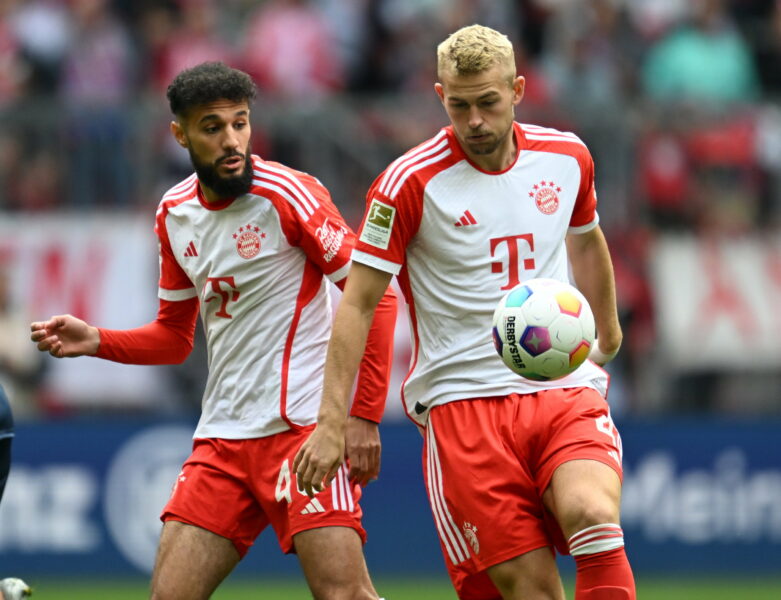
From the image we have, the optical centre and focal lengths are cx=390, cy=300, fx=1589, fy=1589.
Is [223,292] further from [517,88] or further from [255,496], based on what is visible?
[517,88]

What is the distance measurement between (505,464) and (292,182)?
1.59 metres

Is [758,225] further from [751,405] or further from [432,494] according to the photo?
[432,494]

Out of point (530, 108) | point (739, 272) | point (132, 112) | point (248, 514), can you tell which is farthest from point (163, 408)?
point (248, 514)

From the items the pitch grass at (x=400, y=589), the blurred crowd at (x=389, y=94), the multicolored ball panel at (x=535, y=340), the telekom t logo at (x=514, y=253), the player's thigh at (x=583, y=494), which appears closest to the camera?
the player's thigh at (x=583, y=494)

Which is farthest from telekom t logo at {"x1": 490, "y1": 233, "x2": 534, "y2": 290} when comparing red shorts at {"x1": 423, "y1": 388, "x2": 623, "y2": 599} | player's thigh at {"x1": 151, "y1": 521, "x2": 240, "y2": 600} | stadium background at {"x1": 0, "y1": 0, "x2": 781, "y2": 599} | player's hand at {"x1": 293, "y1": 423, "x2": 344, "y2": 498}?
stadium background at {"x1": 0, "y1": 0, "x2": 781, "y2": 599}

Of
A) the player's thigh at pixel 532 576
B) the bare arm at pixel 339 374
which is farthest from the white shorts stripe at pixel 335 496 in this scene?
the player's thigh at pixel 532 576

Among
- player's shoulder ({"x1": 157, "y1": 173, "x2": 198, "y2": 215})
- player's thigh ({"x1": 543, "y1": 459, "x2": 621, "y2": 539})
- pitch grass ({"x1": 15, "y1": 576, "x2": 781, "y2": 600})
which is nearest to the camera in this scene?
player's thigh ({"x1": 543, "y1": 459, "x2": 621, "y2": 539})

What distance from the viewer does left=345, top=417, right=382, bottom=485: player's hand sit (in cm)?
674

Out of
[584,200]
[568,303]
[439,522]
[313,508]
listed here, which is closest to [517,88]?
[584,200]

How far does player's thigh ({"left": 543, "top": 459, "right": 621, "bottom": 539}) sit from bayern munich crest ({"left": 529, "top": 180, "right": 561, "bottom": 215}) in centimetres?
110

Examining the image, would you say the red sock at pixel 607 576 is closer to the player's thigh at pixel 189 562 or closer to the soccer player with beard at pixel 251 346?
the soccer player with beard at pixel 251 346

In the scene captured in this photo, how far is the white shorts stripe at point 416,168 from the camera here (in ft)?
21.5

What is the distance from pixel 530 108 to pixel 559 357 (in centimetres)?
705

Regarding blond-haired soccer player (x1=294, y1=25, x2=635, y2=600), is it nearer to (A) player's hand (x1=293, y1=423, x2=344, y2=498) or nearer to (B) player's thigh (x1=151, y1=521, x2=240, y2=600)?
(A) player's hand (x1=293, y1=423, x2=344, y2=498)
